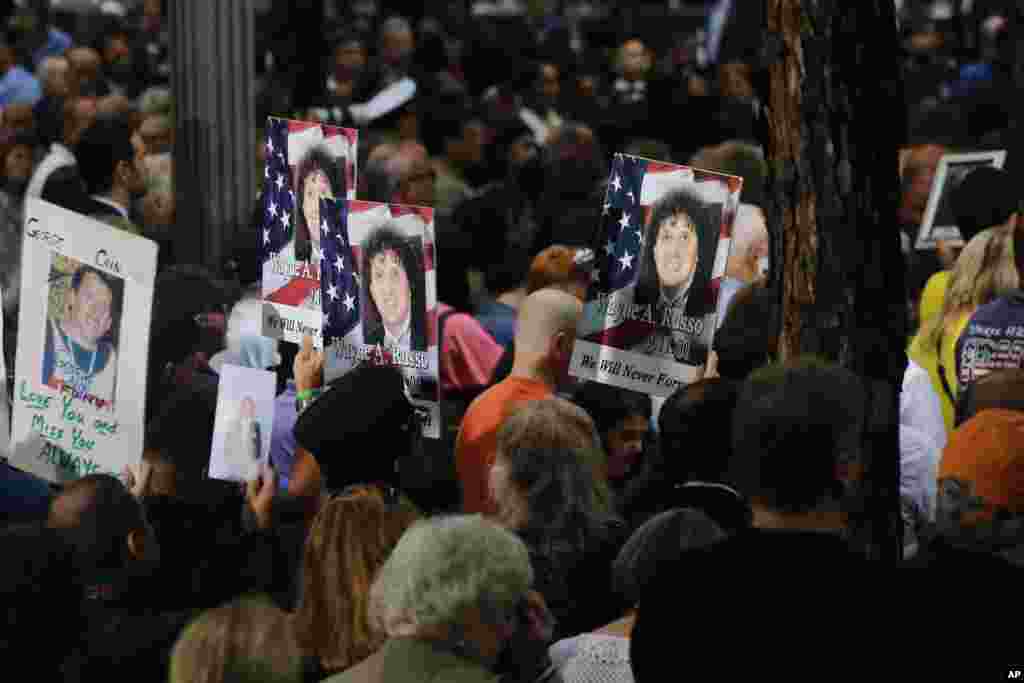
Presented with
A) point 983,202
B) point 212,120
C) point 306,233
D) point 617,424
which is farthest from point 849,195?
point 212,120

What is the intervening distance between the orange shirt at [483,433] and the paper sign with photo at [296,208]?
0.73 meters

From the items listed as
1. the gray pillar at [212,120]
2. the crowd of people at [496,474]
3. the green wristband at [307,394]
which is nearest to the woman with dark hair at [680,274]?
the crowd of people at [496,474]

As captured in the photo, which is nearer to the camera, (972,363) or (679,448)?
(679,448)

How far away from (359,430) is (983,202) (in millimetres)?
3233

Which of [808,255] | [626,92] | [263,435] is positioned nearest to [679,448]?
[808,255]

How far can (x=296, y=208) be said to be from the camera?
6.23 metres

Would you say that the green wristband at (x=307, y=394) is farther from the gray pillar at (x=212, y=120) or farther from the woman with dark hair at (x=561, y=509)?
the gray pillar at (x=212, y=120)

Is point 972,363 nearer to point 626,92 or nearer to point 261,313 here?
point 261,313

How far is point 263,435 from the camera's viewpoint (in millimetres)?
5367

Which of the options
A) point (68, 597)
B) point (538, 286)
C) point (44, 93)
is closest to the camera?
point (68, 597)

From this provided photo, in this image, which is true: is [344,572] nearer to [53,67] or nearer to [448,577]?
[448,577]

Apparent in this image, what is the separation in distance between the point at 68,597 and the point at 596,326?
7.51 feet

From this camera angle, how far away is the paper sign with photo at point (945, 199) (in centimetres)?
823

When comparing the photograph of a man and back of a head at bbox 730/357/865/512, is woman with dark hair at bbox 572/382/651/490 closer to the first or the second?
the photograph of a man
